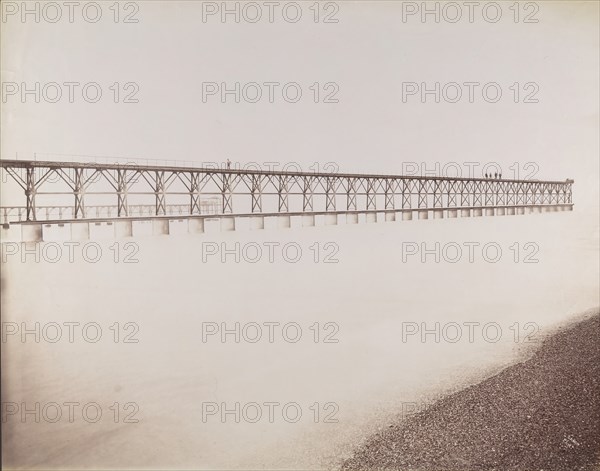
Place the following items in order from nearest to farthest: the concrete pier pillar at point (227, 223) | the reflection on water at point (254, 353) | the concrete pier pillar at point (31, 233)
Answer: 1. the reflection on water at point (254, 353)
2. the concrete pier pillar at point (31, 233)
3. the concrete pier pillar at point (227, 223)

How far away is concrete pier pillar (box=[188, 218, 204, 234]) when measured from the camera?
1748cm

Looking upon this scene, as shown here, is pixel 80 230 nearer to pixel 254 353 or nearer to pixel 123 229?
pixel 123 229

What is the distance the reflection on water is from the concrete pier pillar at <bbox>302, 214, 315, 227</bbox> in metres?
3.17

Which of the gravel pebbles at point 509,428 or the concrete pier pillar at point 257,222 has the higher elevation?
the concrete pier pillar at point 257,222

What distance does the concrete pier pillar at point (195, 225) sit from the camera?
1748cm

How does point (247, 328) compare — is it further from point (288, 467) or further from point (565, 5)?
point (565, 5)

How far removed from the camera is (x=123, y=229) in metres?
14.7

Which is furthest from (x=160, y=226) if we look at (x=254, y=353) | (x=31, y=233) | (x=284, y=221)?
(x=254, y=353)

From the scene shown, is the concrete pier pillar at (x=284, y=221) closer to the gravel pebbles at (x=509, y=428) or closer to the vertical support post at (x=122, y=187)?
the vertical support post at (x=122, y=187)

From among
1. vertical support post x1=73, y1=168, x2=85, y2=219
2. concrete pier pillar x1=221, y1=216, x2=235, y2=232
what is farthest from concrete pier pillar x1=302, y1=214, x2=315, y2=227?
vertical support post x1=73, y1=168, x2=85, y2=219

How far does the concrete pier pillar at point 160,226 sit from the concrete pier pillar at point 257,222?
4635 mm

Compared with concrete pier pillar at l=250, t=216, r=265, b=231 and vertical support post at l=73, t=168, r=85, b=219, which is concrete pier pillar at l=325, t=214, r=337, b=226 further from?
vertical support post at l=73, t=168, r=85, b=219

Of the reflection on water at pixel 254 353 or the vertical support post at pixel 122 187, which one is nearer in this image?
the reflection on water at pixel 254 353

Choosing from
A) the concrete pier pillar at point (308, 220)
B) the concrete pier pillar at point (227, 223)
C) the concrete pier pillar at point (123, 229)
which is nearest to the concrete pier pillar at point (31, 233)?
the concrete pier pillar at point (123, 229)
